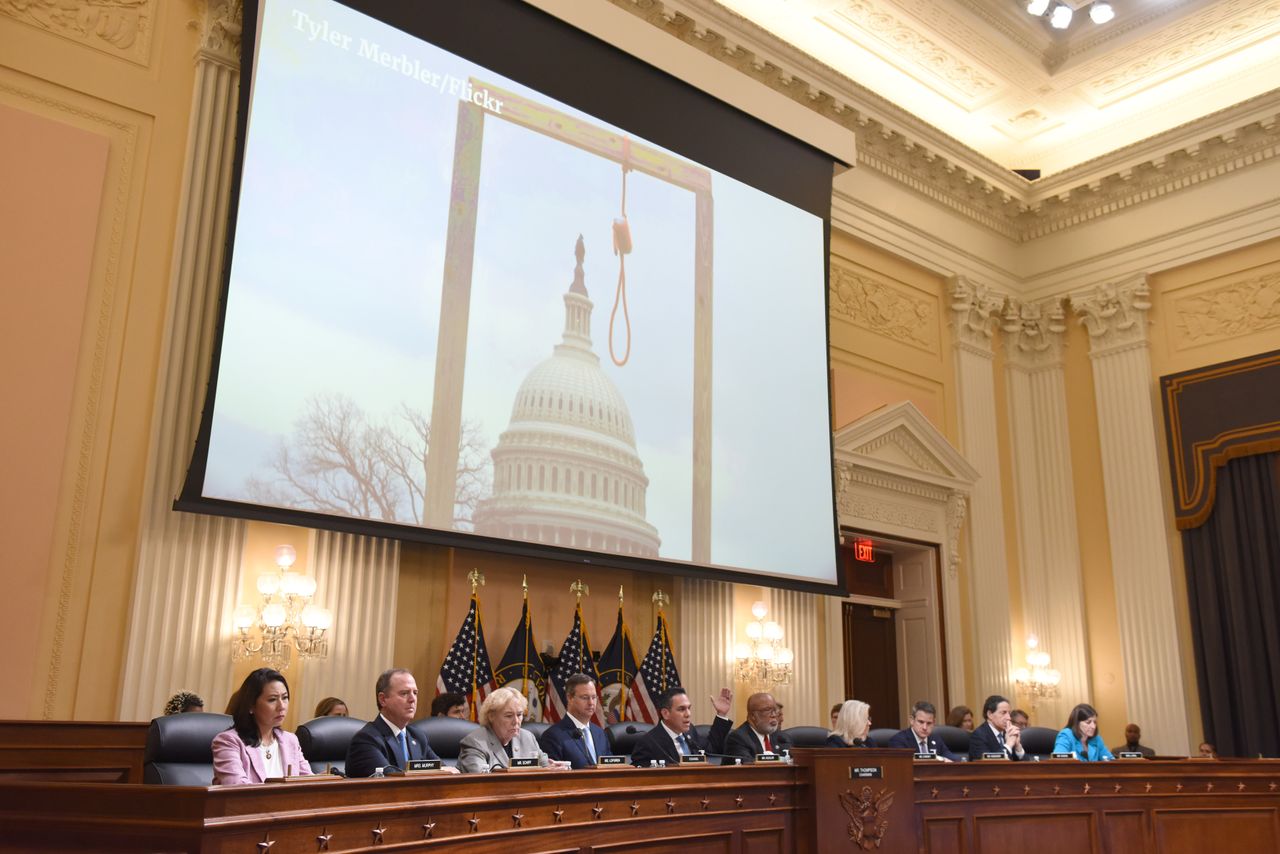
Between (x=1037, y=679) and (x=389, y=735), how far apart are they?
8.18m

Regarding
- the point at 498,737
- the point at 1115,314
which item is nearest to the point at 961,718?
the point at 1115,314

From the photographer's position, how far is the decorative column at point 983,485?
34.9ft

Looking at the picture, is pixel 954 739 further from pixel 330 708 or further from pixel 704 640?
pixel 330 708

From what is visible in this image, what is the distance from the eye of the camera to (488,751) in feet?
14.5

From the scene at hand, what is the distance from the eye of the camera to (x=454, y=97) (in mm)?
7258

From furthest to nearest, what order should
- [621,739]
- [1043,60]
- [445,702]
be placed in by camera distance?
[1043,60] → [621,739] → [445,702]

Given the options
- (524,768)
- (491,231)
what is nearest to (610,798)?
(524,768)

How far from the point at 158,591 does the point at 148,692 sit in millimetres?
509

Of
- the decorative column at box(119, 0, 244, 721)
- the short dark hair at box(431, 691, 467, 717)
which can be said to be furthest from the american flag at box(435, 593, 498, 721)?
the decorative column at box(119, 0, 244, 721)

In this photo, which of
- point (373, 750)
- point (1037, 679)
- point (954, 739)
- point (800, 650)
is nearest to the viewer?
point (373, 750)

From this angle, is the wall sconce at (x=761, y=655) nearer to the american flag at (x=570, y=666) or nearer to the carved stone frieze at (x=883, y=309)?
the american flag at (x=570, y=666)

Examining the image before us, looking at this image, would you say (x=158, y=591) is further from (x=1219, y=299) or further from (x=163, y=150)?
(x=1219, y=299)

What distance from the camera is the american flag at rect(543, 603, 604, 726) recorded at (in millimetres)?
7043

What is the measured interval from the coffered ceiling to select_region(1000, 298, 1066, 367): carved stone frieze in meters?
1.50
